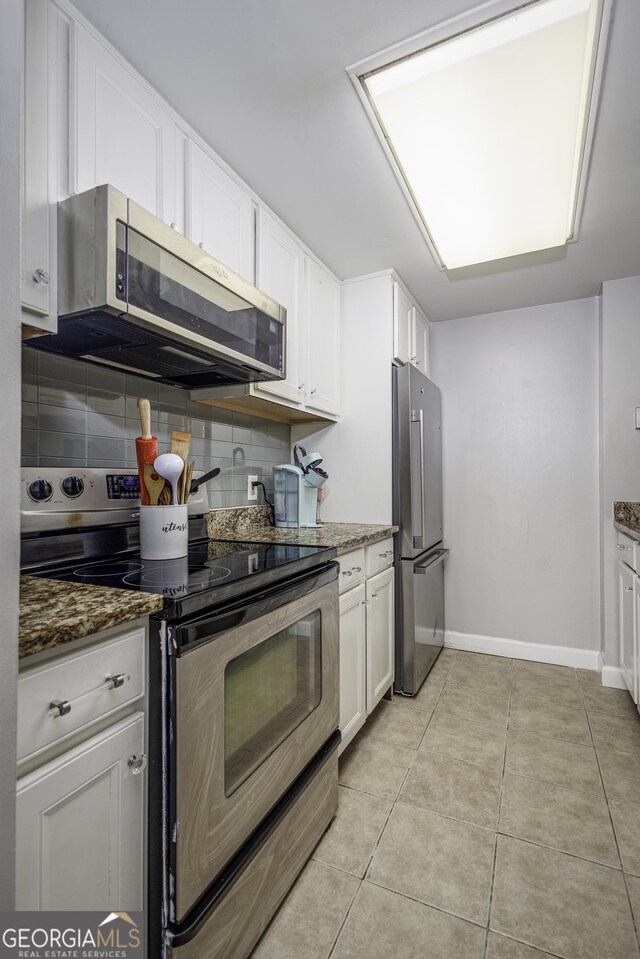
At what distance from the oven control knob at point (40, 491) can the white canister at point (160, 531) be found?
25 centimetres

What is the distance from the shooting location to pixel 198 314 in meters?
1.37

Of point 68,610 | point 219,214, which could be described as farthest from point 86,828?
point 219,214

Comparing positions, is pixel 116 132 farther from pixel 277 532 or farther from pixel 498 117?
pixel 277 532

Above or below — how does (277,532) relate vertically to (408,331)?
below

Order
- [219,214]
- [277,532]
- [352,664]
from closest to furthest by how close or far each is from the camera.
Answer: [219,214]
[352,664]
[277,532]

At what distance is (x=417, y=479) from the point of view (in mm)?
2535

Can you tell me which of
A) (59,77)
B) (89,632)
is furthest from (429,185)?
(89,632)

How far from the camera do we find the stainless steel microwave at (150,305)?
1.08 m

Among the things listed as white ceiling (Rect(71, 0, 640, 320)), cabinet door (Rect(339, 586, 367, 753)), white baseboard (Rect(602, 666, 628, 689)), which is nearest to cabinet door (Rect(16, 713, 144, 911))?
cabinet door (Rect(339, 586, 367, 753))

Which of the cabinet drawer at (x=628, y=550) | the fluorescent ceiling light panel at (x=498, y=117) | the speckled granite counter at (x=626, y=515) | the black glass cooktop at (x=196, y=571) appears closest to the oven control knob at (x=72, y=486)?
the black glass cooktop at (x=196, y=571)

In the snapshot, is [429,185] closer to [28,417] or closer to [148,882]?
[28,417]

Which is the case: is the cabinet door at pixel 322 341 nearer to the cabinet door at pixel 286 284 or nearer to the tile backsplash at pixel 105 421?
the cabinet door at pixel 286 284

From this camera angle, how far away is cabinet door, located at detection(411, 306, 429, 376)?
114 inches

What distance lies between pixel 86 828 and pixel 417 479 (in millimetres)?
2077
